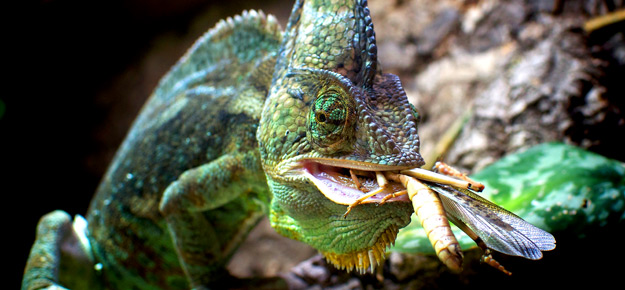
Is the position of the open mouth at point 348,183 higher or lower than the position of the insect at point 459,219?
higher

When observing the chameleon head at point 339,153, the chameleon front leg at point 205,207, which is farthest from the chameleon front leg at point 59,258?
the chameleon head at point 339,153

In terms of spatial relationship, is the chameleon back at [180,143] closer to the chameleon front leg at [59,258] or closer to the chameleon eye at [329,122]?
the chameleon front leg at [59,258]

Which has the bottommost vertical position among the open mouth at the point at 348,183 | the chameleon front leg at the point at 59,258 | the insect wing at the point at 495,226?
the insect wing at the point at 495,226

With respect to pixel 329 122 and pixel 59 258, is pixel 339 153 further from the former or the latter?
pixel 59 258

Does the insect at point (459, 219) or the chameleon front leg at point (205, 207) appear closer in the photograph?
the insect at point (459, 219)

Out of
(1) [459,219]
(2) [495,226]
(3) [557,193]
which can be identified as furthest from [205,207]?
(3) [557,193]

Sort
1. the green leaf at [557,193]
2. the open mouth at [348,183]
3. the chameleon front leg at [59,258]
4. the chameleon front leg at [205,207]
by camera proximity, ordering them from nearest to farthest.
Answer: the open mouth at [348,183], the green leaf at [557,193], the chameleon front leg at [205,207], the chameleon front leg at [59,258]

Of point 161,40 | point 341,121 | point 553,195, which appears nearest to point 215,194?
point 341,121
